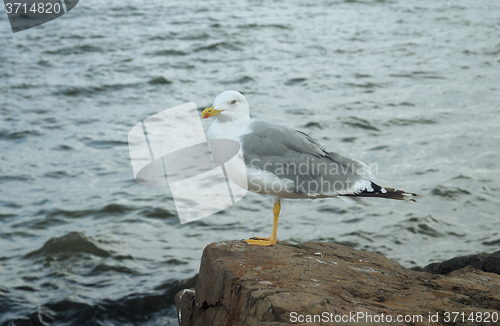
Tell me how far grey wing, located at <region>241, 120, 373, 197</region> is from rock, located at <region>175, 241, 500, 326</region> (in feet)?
1.79

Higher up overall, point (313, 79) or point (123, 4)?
point (123, 4)

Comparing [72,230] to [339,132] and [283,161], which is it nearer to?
[283,161]

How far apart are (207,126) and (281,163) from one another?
585cm

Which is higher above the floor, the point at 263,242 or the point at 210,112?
the point at 210,112

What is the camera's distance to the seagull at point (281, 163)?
12.8 feet

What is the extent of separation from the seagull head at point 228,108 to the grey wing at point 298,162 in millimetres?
160

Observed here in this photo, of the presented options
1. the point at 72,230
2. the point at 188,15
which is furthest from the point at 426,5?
the point at 72,230

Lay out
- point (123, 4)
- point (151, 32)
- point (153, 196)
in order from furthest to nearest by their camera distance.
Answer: point (123, 4) < point (151, 32) < point (153, 196)

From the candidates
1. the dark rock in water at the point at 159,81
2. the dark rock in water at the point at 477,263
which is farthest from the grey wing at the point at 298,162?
the dark rock in water at the point at 159,81

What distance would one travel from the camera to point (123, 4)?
19.0 m

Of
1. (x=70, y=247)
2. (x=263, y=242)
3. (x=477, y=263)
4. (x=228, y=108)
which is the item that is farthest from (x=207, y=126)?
(x=477, y=263)

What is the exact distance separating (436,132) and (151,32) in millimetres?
9796

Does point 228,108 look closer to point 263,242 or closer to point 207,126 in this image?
point 263,242

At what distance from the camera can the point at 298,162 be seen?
4.01m
